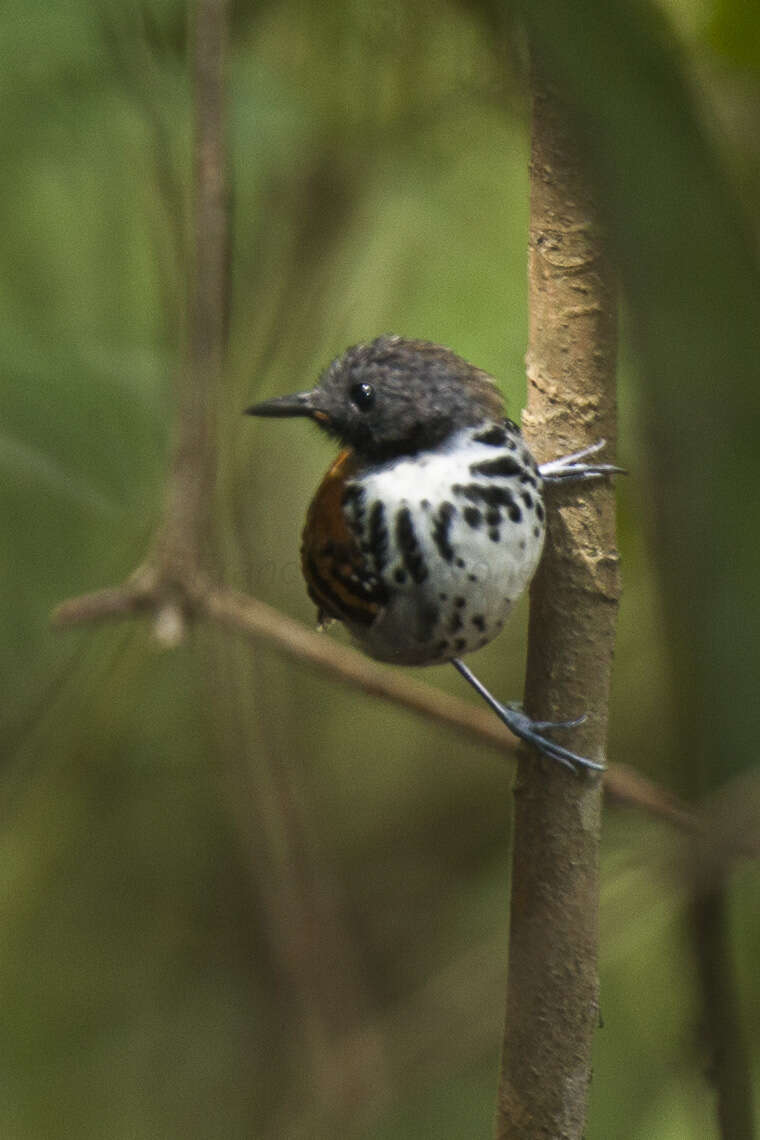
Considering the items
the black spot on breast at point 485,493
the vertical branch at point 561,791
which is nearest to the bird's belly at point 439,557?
the black spot on breast at point 485,493

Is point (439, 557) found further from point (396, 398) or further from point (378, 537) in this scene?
point (396, 398)

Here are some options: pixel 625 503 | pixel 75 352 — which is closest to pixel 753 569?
pixel 625 503

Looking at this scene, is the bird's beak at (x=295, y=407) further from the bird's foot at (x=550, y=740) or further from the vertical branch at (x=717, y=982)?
the vertical branch at (x=717, y=982)

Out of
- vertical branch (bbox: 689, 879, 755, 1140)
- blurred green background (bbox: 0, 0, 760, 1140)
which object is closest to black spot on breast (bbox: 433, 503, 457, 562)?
blurred green background (bbox: 0, 0, 760, 1140)

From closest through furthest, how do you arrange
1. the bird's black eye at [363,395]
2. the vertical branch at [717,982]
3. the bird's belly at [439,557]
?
the vertical branch at [717,982], the bird's belly at [439,557], the bird's black eye at [363,395]

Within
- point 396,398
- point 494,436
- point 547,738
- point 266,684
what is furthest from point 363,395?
point 266,684

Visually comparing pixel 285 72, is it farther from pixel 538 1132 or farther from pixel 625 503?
pixel 538 1132

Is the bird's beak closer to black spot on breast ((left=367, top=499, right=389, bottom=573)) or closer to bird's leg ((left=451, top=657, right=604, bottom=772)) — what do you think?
black spot on breast ((left=367, top=499, right=389, bottom=573))
